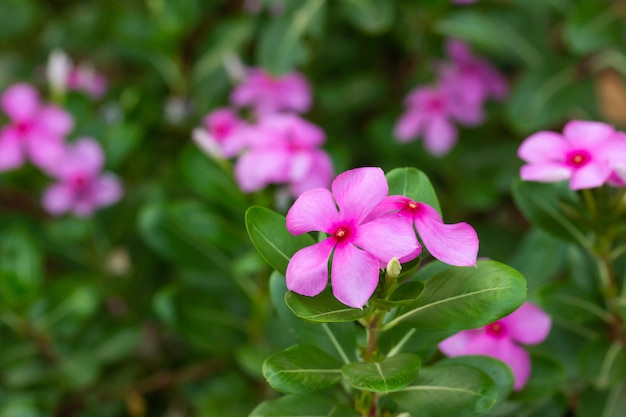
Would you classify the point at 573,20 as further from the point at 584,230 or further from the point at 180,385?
the point at 180,385

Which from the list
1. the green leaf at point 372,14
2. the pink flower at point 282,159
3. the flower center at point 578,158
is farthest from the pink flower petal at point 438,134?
the flower center at point 578,158

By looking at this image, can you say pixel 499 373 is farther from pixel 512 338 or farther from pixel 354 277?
pixel 354 277

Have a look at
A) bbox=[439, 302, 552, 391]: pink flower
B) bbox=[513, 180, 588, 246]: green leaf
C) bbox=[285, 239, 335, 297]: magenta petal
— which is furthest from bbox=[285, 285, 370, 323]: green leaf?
bbox=[513, 180, 588, 246]: green leaf

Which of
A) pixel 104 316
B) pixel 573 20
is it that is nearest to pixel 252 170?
pixel 104 316

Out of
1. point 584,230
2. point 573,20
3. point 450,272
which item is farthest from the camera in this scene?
point 573,20

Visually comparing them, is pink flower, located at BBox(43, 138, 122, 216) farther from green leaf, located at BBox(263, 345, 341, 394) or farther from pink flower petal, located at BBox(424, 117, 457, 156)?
green leaf, located at BBox(263, 345, 341, 394)

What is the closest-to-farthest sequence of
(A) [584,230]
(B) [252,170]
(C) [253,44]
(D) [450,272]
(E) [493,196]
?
(D) [450,272] → (A) [584,230] → (B) [252,170] → (E) [493,196] → (C) [253,44]

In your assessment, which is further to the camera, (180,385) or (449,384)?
(180,385)
